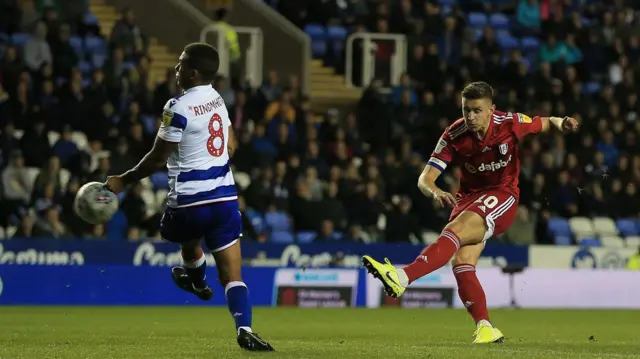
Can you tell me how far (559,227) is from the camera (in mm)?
24172

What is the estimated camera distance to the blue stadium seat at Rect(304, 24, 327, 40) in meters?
27.0

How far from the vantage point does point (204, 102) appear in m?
9.43

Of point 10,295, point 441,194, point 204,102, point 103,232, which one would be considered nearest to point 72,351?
point 204,102

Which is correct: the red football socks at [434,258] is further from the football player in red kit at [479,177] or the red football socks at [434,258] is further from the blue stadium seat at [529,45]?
the blue stadium seat at [529,45]

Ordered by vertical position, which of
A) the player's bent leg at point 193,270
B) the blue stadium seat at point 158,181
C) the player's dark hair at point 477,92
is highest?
the player's dark hair at point 477,92

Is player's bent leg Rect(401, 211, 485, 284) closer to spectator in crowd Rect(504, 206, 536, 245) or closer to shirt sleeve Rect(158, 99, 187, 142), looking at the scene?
shirt sleeve Rect(158, 99, 187, 142)

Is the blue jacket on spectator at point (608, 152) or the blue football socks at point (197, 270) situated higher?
the blue football socks at point (197, 270)

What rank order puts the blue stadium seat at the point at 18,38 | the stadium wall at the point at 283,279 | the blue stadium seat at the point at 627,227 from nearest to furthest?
the stadium wall at the point at 283,279 < the blue stadium seat at the point at 18,38 < the blue stadium seat at the point at 627,227

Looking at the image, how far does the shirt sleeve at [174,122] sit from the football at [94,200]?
93 cm

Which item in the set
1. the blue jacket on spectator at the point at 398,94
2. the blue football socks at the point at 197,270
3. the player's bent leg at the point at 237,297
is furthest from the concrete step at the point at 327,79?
the player's bent leg at the point at 237,297

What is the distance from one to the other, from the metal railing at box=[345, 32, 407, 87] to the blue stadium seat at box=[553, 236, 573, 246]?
4520 mm

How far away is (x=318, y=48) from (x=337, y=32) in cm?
56

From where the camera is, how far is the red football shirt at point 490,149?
11.3 m

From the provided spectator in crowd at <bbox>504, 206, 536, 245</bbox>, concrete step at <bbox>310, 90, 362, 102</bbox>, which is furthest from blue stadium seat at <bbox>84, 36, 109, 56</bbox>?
spectator in crowd at <bbox>504, 206, 536, 245</bbox>
